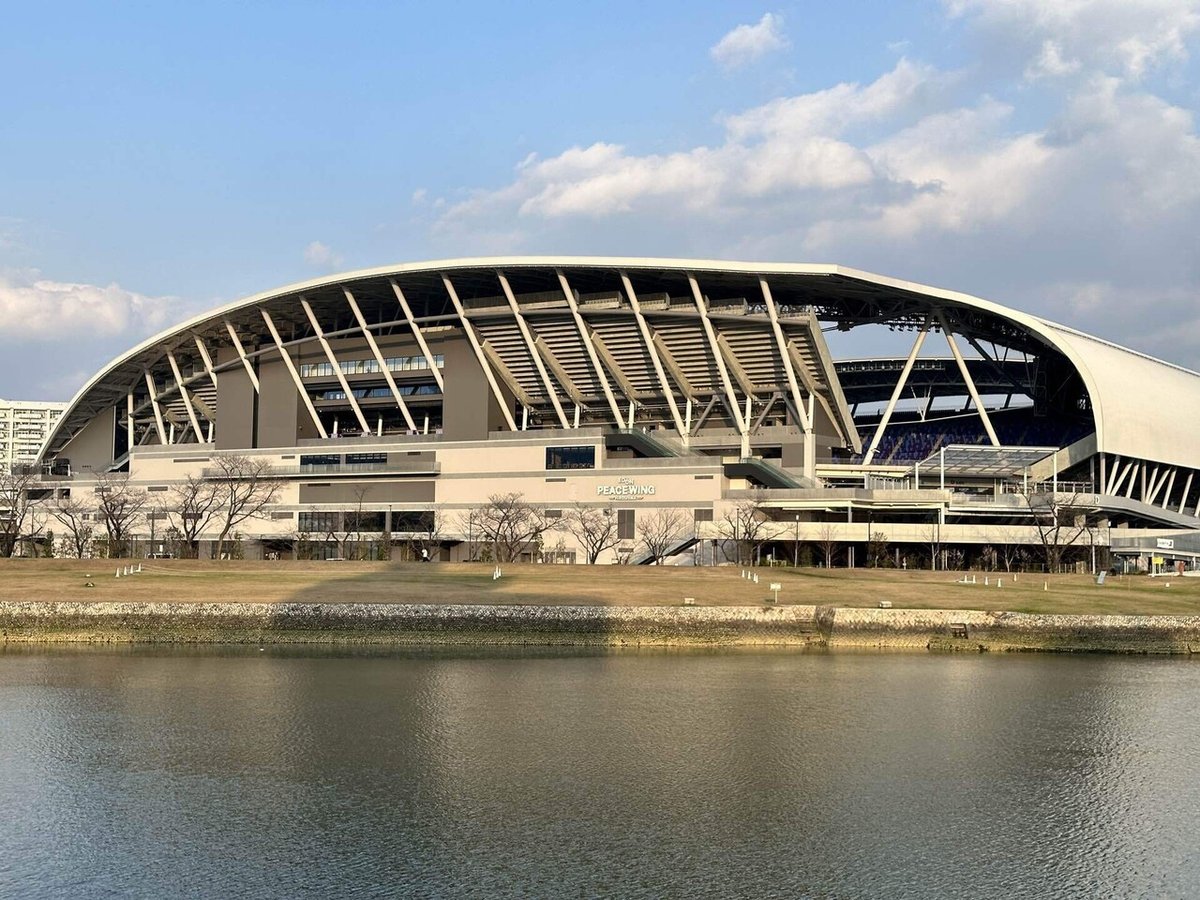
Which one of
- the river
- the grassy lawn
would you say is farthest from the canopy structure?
the river

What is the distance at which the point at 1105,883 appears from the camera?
2023 centimetres

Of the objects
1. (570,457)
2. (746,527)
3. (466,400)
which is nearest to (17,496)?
(466,400)

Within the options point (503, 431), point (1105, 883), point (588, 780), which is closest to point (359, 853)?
point (588, 780)

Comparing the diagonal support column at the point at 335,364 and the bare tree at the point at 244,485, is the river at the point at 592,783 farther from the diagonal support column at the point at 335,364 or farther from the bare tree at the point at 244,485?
the diagonal support column at the point at 335,364

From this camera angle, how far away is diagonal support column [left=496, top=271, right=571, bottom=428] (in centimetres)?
9888

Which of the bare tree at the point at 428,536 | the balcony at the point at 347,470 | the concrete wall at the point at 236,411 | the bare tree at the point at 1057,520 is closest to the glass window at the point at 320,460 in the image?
the balcony at the point at 347,470

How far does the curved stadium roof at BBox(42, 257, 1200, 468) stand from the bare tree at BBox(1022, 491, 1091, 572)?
522cm

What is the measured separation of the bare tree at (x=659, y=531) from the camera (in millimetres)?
88125

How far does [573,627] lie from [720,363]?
4809cm

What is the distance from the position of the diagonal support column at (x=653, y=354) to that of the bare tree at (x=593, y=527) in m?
10.2

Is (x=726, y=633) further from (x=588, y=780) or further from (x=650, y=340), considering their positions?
(x=650, y=340)

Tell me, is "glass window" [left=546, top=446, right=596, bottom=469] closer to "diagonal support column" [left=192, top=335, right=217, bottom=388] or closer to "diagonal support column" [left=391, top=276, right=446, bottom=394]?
"diagonal support column" [left=391, top=276, right=446, bottom=394]

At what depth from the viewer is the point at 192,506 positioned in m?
98.6

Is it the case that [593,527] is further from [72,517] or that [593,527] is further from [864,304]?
[72,517]
